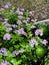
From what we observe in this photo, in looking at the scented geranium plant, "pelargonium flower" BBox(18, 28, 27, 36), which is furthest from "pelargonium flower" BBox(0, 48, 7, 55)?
"pelargonium flower" BBox(18, 28, 27, 36)

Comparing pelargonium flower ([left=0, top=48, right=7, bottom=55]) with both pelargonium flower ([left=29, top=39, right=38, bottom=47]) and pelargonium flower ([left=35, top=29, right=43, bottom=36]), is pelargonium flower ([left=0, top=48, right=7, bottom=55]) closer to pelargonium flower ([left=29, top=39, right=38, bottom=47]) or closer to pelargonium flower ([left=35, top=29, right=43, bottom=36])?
pelargonium flower ([left=29, top=39, right=38, bottom=47])

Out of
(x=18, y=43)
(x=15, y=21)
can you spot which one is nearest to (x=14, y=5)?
(x=15, y=21)

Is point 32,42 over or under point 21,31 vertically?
under

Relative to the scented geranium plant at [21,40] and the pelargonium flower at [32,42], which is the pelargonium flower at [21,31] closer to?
the scented geranium plant at [21,40]

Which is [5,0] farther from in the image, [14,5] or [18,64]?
[18,64]

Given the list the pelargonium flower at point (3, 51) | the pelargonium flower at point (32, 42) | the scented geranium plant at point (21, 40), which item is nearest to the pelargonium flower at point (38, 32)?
the scented geranium plant at point (21, 40)

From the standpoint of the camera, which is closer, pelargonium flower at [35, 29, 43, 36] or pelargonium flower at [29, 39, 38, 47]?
pelargonium flower at [29, 39, 38, 47]

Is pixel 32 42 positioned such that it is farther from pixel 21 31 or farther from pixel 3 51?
pixel 3 51

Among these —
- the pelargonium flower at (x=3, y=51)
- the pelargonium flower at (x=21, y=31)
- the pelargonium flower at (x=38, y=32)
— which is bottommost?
the pelargonium flower at (x=3, y=51)

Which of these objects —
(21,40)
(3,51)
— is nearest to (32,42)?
(21,40)

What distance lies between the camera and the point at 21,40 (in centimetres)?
364

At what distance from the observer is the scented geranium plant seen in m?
3.48

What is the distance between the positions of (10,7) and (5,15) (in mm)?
243

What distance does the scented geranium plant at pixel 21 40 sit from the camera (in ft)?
11.4
